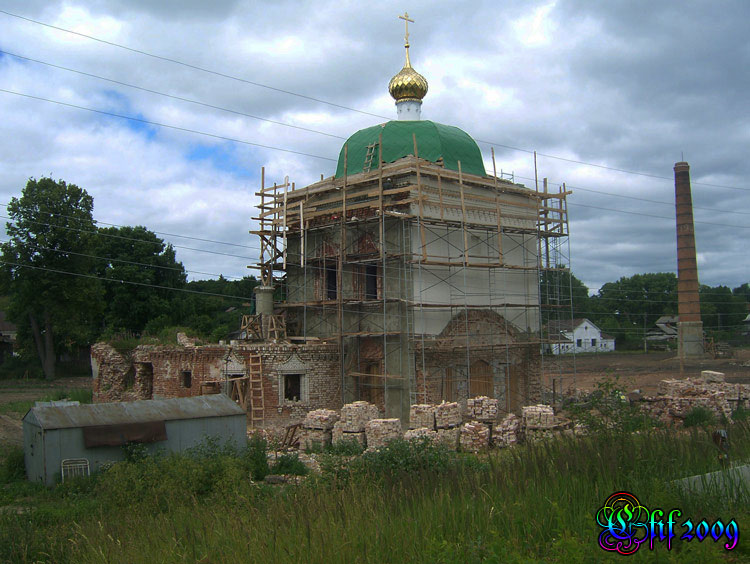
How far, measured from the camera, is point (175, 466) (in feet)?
36.5

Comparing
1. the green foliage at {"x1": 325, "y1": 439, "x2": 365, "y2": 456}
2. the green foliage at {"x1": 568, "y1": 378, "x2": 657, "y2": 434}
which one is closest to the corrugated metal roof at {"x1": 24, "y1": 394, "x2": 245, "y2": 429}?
the green foliage at {"x1": 325, "y1": 439, "x2": 365, "y2": 456}

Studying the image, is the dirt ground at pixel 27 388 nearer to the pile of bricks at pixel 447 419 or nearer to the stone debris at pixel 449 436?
the pile of bricks at pixel 447 419

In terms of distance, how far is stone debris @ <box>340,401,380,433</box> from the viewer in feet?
51.7

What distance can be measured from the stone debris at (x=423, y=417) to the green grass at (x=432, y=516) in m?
6.16

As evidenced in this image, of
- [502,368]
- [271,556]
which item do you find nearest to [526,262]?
[502,368]

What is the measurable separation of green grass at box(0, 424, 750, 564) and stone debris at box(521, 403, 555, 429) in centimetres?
638

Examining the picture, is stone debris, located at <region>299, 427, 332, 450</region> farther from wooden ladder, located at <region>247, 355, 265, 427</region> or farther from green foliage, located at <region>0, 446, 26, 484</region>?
green foliage, located at <region>0, 446, 26, 484</region>

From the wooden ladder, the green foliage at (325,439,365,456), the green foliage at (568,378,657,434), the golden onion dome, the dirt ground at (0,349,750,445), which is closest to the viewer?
the green foliage at (568,378,657,434)

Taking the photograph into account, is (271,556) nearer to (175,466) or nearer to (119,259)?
(175,466)

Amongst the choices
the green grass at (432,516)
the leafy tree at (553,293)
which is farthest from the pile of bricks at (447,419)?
the leafy tree at (553,293)

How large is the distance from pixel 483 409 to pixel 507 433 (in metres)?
1.19

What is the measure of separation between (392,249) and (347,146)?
4.77 metres

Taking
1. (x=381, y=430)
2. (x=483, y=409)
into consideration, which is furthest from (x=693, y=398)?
(x=381, y=430)

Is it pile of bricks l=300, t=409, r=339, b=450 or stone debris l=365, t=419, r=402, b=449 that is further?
pile of bricks l=300, t=409, r=339, b=450
